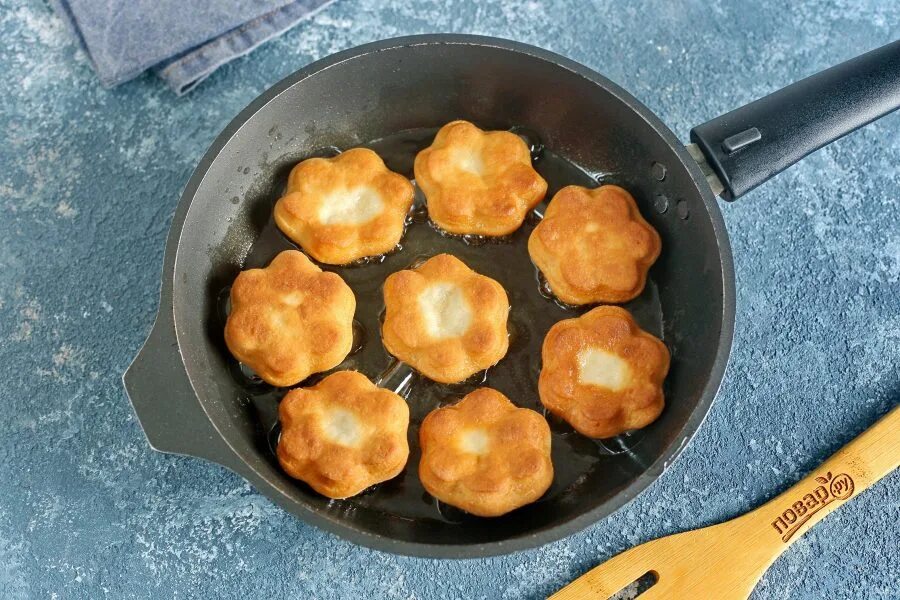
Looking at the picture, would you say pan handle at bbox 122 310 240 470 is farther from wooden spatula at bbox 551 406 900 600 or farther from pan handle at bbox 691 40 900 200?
pan handle at bbox 691 40 900 200

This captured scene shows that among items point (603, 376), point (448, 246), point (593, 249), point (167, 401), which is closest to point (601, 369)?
point (603, 376)

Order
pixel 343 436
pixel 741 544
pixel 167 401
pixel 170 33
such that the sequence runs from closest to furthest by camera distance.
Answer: pixel 167 401, pixel 343 436, pixel 741 544, pixel 170 33

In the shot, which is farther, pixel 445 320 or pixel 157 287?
pixel 157 287

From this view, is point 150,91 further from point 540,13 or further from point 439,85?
point 540,13

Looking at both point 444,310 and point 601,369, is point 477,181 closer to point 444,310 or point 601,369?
point 444,310

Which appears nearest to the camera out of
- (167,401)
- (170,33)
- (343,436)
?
(167,401)
